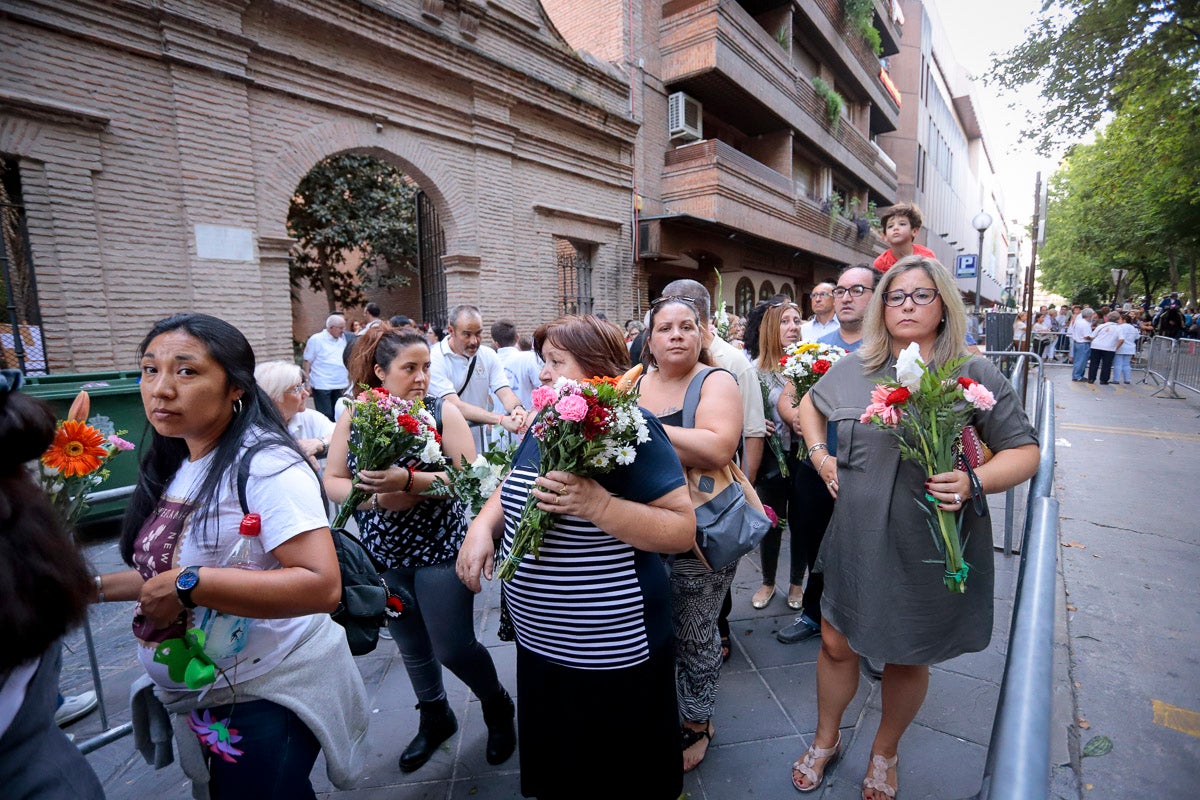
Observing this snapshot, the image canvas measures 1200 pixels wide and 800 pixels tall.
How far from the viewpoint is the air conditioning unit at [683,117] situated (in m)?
13.5

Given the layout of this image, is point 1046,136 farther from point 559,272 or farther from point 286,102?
point 286,102

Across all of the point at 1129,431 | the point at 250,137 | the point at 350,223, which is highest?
the point at 350,223

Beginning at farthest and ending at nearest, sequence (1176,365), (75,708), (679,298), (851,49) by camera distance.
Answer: (851,49)
(1176,365)
(75,708)
(679,298)

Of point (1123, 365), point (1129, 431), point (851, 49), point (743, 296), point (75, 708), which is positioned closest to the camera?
point (75, 708)

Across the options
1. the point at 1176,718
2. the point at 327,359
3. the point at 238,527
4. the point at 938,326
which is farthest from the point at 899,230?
the point at 327,359

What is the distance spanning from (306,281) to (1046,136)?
21.1m

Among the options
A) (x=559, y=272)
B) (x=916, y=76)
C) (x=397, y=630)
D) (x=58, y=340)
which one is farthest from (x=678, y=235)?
(x=916, y=76)

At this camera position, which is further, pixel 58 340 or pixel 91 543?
pixel 58 340

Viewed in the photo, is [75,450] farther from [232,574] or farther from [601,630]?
[601,630]

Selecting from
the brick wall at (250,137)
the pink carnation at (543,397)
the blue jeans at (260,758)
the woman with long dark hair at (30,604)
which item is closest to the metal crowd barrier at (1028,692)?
the pink carnation at (543,397)

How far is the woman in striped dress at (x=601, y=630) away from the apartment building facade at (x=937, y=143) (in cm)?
2122

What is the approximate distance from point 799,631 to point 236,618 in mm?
2964

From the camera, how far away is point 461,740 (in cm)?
269

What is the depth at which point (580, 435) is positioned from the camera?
147cm
